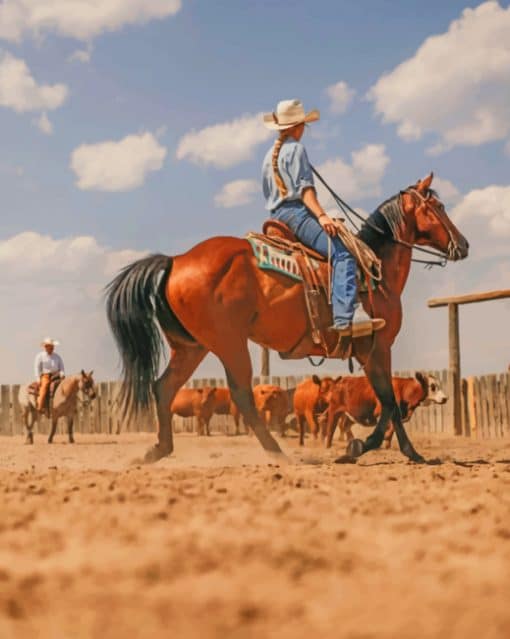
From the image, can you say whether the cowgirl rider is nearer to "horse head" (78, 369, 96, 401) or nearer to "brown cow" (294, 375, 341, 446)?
"brown cow" (294, 375, 341, 446)

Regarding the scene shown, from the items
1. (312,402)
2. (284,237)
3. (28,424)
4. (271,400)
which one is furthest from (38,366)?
(284,237)

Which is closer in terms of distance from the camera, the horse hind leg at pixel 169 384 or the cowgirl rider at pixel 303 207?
the cowgirl rider at pixel 303 207

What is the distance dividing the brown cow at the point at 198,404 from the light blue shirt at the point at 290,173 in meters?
11.5

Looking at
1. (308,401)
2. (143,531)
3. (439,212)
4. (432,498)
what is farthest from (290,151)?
(308,401)

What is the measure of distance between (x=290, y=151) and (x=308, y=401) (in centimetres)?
697

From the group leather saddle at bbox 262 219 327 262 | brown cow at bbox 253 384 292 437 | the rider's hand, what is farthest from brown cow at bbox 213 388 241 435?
the rider's hand

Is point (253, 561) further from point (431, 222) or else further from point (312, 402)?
point (312, 402)

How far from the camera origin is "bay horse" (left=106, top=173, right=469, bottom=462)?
7477 millimetres

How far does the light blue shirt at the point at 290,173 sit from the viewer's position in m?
7.79

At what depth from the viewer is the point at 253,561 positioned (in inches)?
116

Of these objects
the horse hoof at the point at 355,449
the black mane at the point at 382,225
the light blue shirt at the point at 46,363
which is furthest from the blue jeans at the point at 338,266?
the light blue shirt at the point at 46,363

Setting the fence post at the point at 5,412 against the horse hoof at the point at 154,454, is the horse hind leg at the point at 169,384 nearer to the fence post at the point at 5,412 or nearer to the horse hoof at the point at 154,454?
the horse hoof at the point at 154,454

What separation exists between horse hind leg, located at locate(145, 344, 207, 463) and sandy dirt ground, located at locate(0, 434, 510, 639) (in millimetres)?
2657

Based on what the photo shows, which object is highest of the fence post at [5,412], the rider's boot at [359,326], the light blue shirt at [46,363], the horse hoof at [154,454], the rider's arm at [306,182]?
the rider's arm at [306,182]
